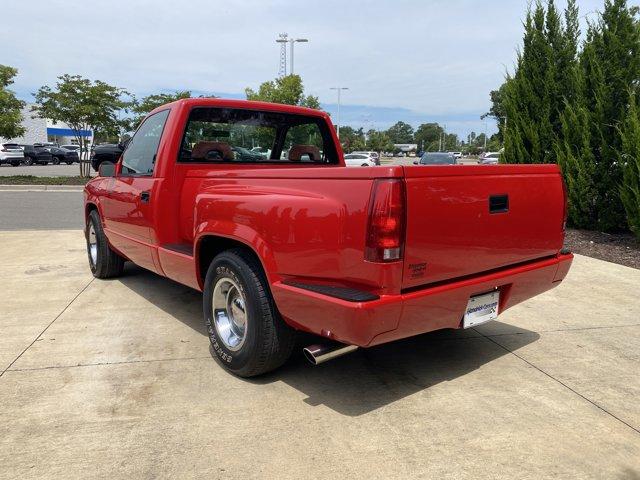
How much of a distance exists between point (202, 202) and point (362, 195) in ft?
4.82

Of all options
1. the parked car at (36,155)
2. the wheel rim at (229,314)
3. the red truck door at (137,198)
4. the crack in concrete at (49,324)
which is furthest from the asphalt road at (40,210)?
the parked car at (36,155)

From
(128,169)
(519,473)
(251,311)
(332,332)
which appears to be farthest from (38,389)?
(519,473)

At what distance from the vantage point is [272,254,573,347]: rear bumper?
255 cm

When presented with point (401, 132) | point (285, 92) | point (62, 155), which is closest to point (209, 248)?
point (285, 92)

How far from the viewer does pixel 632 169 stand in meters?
7.77

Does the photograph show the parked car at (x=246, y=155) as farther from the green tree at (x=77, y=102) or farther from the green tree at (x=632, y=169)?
the green tree at (x=77, y=102)

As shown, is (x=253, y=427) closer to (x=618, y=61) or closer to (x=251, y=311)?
(x=251, y=311)

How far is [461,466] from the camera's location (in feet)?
8.14

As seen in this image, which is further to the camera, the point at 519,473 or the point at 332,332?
the point at 332,332

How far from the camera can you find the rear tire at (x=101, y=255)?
5852 mm

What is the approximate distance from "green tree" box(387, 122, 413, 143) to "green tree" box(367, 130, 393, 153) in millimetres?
60036

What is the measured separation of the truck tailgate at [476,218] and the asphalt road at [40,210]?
9322 millimetres

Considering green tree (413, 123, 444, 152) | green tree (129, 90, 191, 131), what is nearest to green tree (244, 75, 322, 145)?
green tree (129, 90, 191, 131)

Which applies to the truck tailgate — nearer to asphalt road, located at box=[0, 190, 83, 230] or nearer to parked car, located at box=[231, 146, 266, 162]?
parked car, located at box=[231, 146, 266, 162]
